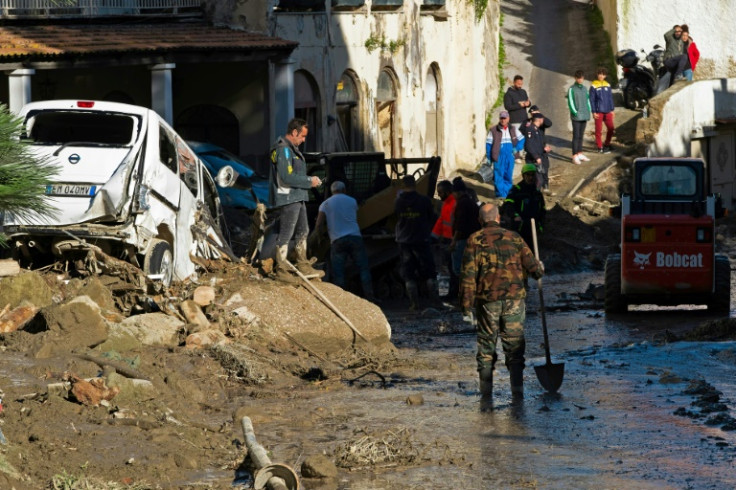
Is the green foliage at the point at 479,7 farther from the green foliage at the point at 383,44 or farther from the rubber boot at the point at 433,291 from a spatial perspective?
the rubber boot at the point at 433,291

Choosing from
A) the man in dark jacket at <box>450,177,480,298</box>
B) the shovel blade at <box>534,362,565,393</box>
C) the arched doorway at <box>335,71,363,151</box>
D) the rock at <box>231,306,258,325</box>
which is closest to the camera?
A: the shovel blade at <box>534,362,565,393</box>

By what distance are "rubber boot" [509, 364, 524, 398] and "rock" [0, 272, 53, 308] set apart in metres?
4.62

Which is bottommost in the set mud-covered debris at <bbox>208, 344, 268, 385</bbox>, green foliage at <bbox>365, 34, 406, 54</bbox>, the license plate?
mud-covered debris at <bbox>208, 344, 268, 385</bbox>

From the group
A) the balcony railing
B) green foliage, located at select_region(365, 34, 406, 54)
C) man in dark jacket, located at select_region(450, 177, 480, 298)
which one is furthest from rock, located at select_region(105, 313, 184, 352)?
green foliage, located at select_region(365, 34, 406, 54)

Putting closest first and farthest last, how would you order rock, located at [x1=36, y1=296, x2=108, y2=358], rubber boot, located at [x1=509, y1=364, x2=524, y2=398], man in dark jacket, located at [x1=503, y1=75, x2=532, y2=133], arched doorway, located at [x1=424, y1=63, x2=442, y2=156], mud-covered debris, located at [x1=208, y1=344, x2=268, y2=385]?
rubber boot, located at [x1=509, y1=364, x2=524, y2=398] → rock, located at [x1=36, y1=296, x2=108, y2=358] → mud-covered debris, located at [x1=208, y1=344, x2=268, y2=385] → man in dark jacket, located at [x1=503, y1=75, x2=532, y2=133] → arched doorway, located at [x1=424, y1=63, x2=442, y2=156]

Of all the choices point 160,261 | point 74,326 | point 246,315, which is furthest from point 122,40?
point 74,326

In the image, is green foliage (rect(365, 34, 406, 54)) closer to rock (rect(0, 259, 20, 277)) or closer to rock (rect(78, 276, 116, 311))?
rock (rect(78, 276, 116, 311))

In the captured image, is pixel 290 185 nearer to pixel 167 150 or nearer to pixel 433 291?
pixel 167 150

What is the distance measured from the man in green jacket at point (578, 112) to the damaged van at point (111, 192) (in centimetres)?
1626

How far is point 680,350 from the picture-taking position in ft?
47.9

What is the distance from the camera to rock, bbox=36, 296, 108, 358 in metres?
12.6

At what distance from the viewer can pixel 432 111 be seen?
34938mm

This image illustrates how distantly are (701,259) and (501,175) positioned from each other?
390 inches

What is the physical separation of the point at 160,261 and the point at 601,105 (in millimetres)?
18705
